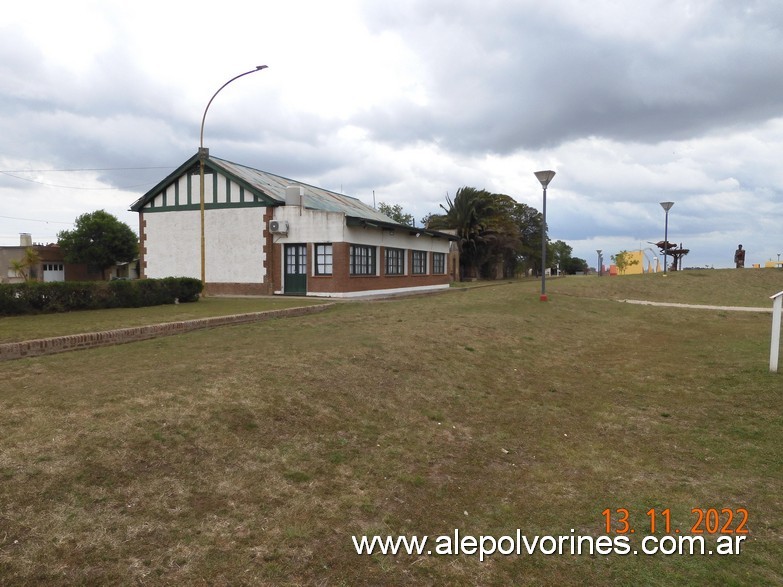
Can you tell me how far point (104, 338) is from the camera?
9.48 m

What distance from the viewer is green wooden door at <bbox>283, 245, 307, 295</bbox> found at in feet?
74.3

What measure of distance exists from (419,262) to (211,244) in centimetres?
1253

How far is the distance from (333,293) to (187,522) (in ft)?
59.4

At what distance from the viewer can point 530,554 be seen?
412cm

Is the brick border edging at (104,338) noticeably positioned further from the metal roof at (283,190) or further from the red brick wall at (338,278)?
the metal roof at (283,190)

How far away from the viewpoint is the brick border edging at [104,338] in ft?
26.9

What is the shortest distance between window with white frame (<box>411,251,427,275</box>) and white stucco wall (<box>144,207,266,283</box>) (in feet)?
33.7

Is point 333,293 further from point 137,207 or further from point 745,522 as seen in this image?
point 745,522

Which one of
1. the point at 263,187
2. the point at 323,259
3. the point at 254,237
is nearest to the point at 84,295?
the point at 254,237

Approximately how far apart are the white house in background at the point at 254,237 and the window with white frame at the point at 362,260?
0.15 feet

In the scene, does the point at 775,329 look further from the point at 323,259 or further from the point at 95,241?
the point at 95,241

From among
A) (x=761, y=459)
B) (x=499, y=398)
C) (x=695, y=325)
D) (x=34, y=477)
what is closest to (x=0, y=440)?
(x=34, y=477)

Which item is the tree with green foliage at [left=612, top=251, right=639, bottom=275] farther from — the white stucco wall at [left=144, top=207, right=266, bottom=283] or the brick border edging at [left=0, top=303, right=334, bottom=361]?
the brick border edging at [left=0, top=303, right=334, bottom=361]
